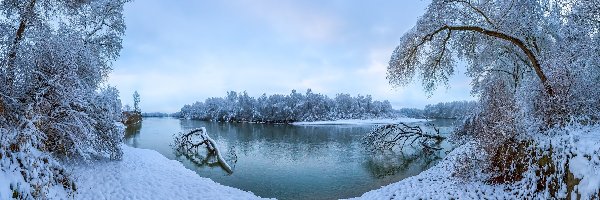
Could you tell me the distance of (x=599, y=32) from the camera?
10.9 m

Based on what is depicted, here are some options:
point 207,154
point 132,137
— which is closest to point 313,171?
point 207,154

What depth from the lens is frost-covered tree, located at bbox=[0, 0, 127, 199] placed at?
30.8 feet

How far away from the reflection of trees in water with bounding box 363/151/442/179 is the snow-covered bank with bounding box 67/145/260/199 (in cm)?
1132

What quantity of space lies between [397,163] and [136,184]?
19.1 metres

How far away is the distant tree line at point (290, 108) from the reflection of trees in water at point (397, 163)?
296 feet

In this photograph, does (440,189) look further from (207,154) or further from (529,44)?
(207,154)

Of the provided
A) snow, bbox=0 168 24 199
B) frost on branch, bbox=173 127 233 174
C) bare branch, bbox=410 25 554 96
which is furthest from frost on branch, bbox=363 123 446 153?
snow, bbox=0 168 24 199

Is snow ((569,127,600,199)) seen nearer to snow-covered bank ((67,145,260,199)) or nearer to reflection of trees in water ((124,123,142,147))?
snow-covered bank ((67,145,260,199))

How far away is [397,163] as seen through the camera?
26844 mm

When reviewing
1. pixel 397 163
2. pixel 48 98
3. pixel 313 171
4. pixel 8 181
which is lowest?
pixel 313 171

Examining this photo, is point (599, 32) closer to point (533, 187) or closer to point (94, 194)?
point (533, 187)

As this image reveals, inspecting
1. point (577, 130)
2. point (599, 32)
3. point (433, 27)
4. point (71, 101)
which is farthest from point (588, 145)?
point (71, 101)

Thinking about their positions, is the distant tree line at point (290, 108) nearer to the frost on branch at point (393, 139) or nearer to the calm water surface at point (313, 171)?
the frost on branch at point (393, 139)

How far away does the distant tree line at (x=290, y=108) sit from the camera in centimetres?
12438
